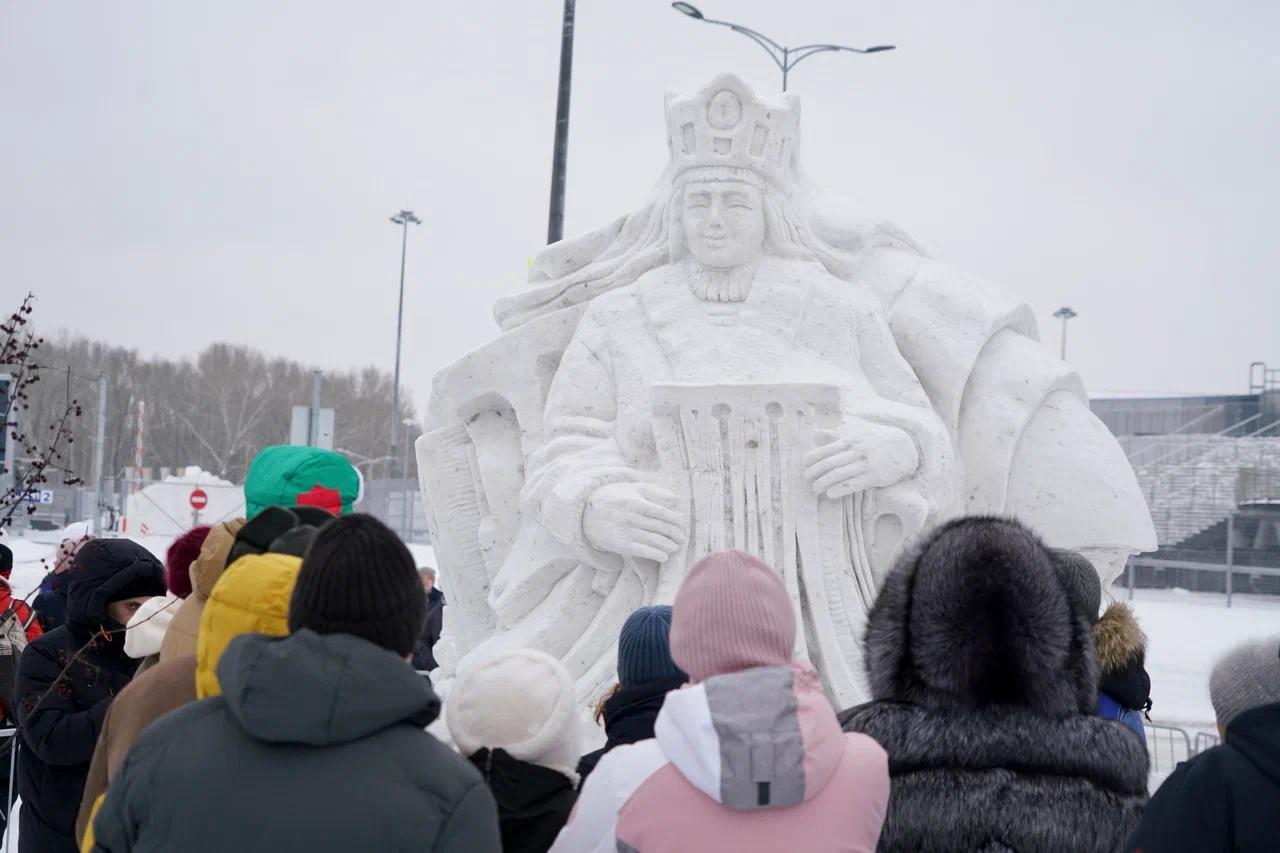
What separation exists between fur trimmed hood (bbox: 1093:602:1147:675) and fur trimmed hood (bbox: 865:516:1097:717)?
103cm

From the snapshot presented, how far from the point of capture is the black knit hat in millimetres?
2141

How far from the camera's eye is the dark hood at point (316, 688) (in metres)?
2.01

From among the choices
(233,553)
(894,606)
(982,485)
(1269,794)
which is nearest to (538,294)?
(982,485)

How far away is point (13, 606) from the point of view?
367 cm

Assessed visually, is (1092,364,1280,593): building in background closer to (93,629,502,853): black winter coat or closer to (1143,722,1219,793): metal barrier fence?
(1143,722,1219,793): metal barrier fence

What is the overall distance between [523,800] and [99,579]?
1881 millimetres

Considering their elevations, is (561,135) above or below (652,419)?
above

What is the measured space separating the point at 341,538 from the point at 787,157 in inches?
179

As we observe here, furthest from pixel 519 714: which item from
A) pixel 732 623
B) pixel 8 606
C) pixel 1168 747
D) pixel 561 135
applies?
pixel 561 135

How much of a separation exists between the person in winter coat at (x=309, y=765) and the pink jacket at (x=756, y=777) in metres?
0.33

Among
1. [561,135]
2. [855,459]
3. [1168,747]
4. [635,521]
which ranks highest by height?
[561,135]

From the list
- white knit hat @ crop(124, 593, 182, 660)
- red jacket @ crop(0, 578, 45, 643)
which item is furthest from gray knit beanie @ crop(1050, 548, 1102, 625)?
red jacket @ crop(0, 578, 45, 643)

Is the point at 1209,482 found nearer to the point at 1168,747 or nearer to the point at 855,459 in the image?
the point at 1168,747

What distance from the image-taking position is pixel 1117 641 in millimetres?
3480
